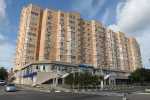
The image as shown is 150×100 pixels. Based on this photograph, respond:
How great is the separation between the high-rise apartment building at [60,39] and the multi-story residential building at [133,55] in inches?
715

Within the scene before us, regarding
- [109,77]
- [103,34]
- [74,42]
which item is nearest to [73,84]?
[109,77]

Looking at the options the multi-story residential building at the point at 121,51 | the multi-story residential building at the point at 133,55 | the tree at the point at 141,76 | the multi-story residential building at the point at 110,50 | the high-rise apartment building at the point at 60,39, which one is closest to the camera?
the tree at the point at 141,76

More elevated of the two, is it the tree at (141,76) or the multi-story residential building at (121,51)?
the multi-story residential building at (121,51)

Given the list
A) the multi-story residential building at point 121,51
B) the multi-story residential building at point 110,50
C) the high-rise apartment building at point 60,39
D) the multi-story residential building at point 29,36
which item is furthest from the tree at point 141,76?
the multi-story residential building at point 29,36

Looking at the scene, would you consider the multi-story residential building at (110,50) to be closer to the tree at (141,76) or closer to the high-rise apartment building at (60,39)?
the high-rise apartment building at (60,39)

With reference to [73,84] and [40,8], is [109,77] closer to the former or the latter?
[73,84]

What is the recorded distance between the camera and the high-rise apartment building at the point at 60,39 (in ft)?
325

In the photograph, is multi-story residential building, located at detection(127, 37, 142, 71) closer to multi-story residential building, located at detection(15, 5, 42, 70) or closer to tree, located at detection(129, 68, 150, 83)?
tree, located at detection(129, 68, 150, 83)

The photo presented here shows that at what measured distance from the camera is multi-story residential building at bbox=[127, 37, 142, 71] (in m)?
139

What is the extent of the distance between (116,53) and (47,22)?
155 feet

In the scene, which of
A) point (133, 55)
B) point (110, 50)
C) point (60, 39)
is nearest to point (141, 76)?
point (110, 50)

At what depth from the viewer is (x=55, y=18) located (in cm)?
10806

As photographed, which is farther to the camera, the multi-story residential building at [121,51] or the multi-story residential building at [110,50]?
the multi-story residential building at [121,51]

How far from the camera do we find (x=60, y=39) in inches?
4045
